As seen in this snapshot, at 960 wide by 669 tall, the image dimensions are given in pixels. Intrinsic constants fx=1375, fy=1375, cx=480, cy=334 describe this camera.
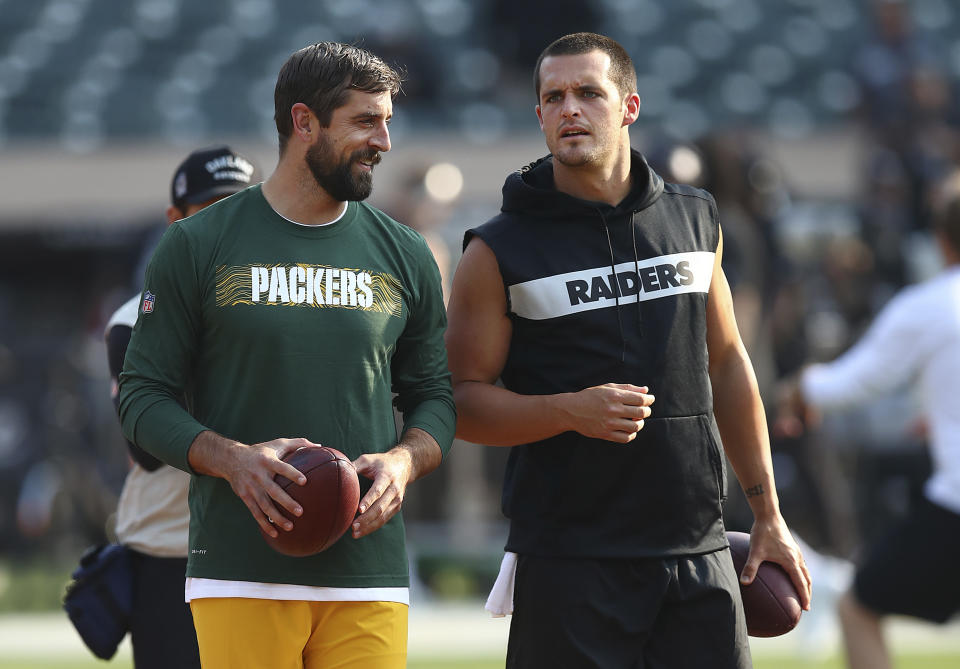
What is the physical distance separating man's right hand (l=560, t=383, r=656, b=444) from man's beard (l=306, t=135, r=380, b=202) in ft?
2.44

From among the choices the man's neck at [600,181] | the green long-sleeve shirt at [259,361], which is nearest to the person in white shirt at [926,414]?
the man's neck at [600,181]

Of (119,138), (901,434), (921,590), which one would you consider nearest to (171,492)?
(921,590)

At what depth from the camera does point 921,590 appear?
5.17 meters

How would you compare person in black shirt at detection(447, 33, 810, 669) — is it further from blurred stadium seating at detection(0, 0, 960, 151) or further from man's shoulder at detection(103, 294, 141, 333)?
blurred stadium seating at detection(0, 0, 960, 151)

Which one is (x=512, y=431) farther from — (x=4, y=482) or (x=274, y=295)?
(x=4, y=482)

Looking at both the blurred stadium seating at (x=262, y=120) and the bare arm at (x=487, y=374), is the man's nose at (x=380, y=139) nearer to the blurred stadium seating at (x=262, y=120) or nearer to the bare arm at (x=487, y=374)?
the bare arm at (x=487, y=374)

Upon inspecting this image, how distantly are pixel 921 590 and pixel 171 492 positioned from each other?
2.84 meters

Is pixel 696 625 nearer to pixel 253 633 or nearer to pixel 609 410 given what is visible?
pixel 609 410

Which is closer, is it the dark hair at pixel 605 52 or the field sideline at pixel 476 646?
the dark hair at pixel 605 52

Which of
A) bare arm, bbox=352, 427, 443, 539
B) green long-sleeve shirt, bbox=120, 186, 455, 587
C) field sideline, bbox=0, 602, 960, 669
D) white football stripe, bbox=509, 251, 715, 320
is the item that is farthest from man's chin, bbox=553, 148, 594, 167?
field sideline, bbox=0, 602, 960, 669

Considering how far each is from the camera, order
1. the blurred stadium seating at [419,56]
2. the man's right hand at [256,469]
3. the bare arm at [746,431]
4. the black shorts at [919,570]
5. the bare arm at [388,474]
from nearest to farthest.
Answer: the man's right hand at [256,469]
the bare arm at [388,474]
the bare arm at [746,431]
the black shorts at [919,570]
the blurred stadium seating at [419,56]

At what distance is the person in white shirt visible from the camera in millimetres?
5176

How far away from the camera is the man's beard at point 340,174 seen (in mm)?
3416

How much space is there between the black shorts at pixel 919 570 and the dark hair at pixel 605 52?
93.0 inches
